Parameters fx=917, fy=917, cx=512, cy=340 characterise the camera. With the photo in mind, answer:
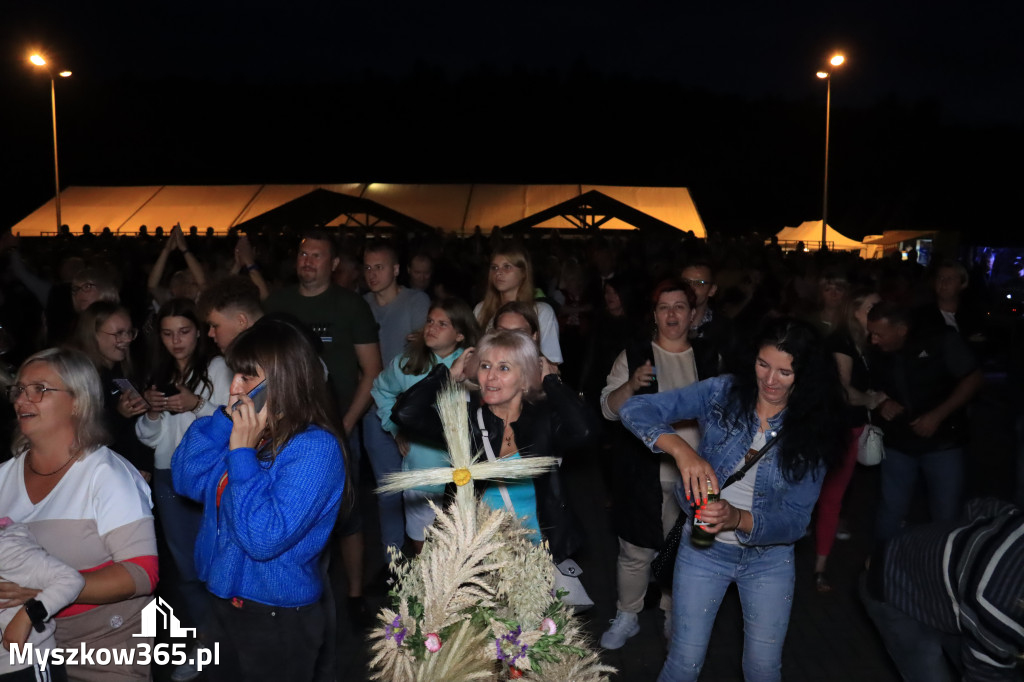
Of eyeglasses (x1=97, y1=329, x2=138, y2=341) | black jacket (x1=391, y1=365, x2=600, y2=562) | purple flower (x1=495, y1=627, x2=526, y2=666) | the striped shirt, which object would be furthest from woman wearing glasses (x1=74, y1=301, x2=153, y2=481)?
the striped shirt

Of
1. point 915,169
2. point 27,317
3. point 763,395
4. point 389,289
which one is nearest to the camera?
point 763,395

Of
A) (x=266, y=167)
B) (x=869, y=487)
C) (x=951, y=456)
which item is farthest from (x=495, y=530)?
(x=266, y=167)

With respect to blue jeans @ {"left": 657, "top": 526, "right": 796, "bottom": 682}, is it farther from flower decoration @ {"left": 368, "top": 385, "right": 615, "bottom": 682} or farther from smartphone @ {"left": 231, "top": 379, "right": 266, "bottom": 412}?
smartphone @ {"left": 231, "top": 379, "right": 266, "bottom": 412}

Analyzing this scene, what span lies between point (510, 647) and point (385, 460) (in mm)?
4102

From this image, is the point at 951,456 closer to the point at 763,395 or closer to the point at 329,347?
the point at 763,395

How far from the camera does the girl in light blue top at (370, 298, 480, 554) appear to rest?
17.1ft

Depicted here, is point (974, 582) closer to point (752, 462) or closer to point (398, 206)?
point (752, 462)

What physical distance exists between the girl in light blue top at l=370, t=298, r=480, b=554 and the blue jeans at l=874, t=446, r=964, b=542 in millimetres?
2834

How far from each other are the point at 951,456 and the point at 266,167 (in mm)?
64964

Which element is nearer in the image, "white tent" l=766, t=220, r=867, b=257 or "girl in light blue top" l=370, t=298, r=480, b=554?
"girl in light blue top" l=370, t=298, r=480, b=554

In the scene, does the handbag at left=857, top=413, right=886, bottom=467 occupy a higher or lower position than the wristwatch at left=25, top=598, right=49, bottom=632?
higher

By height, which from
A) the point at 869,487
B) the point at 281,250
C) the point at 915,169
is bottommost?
the point at 869,487

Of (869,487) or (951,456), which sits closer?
(951,456)

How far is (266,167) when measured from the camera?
66.0 m
